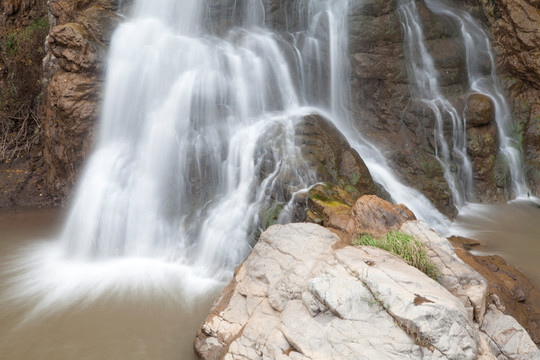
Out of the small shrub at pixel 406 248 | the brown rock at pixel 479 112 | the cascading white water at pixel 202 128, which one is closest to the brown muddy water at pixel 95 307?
the cascading white water at pixel 202 128

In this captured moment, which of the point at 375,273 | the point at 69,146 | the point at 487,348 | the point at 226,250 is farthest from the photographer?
the point at 69,146

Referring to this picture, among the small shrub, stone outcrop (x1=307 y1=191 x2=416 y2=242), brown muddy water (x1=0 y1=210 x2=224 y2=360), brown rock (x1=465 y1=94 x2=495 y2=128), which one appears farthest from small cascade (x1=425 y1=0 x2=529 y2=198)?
brown muddy water (x1=0 y1=210 x2=224 y2=360)

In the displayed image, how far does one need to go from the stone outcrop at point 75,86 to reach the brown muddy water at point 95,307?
9.44 feet

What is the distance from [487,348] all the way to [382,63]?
9446mm

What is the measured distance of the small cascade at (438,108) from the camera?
11.6 m

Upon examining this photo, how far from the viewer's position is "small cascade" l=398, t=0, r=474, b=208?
11.6 m

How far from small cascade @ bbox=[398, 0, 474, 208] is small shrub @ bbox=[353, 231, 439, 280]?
6.10 m

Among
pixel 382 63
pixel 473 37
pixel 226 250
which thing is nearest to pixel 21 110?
pixel 226 250

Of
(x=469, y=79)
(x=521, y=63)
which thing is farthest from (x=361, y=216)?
(x=521, y=63)

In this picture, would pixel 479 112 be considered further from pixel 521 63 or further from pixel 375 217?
pixel 375 217

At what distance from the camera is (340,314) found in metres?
4.56

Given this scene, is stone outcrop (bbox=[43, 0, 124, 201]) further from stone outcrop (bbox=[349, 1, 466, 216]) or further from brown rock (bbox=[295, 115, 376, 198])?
stone outcrop (bbox=[349, 1, 466, 216])

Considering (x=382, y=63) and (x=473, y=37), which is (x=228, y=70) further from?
(x=473, y=37)

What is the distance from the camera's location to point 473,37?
13148mm
